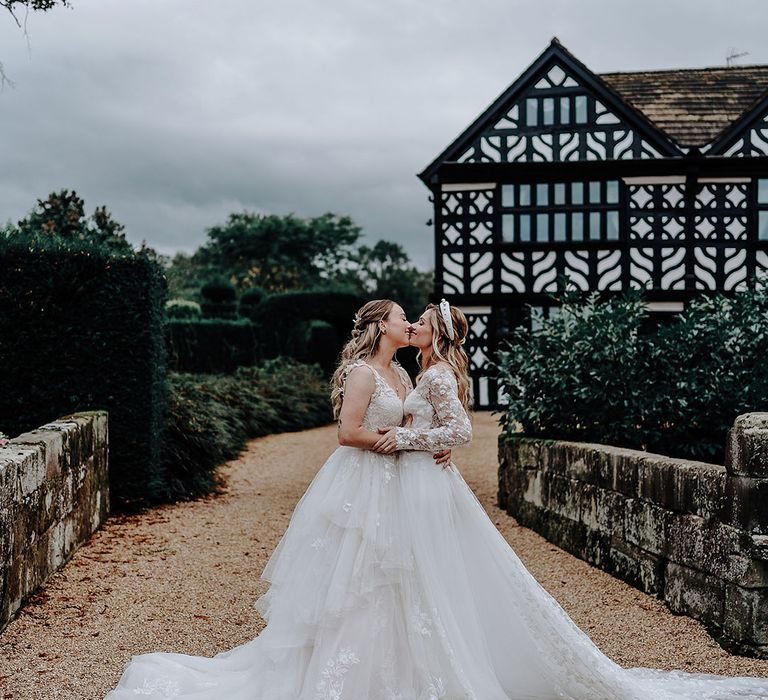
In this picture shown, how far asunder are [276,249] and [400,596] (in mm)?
40696

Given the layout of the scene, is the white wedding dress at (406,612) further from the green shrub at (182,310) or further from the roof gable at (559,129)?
the green shrub at (182,310)

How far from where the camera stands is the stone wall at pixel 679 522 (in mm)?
3906

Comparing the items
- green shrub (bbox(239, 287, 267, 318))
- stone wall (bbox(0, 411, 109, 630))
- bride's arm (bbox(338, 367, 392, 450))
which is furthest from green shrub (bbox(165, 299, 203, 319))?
bride's arm (bbox(338, 367, 392, 450))

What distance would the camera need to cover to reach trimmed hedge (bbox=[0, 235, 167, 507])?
6996 millimetres

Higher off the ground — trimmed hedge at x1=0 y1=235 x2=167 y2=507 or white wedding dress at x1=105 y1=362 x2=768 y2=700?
A: trimmed hedge at x1=0 y1=235 x2=167 y2=507

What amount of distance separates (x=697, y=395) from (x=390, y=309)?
3.45m

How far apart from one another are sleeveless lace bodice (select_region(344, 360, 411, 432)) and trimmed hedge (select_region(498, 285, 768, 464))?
10.5 feet

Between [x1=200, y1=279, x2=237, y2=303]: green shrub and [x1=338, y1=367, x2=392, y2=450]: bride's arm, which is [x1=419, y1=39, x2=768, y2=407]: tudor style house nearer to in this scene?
[x1=200, y1=279, x2=237, y2=303]: green shrub

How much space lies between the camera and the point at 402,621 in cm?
325

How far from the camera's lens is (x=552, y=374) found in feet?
22.5

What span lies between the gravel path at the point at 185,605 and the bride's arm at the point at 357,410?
1411 mm

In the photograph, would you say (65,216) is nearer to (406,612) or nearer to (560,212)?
(560,212)

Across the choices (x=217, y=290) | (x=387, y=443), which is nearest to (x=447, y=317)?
(x=387, y=443)

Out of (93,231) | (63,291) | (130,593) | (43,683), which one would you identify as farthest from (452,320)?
(93,231)
